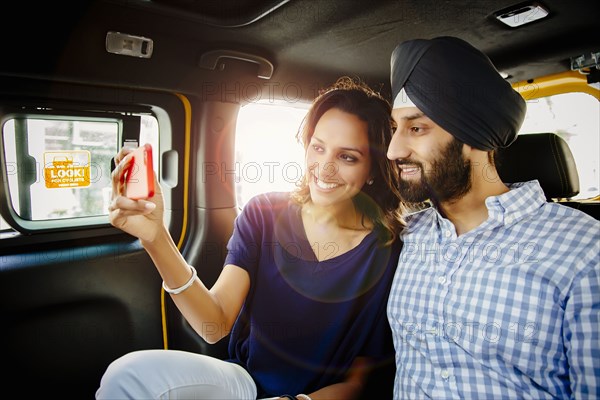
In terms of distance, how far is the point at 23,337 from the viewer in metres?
1.75

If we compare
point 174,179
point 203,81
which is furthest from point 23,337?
point 203,81

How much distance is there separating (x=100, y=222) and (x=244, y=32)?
124cm

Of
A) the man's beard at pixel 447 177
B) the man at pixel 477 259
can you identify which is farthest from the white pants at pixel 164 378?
the man's beard at pixel 447 177

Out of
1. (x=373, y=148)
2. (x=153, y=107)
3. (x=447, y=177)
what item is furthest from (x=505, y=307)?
(x=153, y=107)

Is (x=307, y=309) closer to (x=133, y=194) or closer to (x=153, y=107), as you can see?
(x=133, y=194)

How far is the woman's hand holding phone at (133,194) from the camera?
112 centimetres

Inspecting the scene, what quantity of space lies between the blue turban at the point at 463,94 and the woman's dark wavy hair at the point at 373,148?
32 centimetres

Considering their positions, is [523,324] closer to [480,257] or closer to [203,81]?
[480,257]

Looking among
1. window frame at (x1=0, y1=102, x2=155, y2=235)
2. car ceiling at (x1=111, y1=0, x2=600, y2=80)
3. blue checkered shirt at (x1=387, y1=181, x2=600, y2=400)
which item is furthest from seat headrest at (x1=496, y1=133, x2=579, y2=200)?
window frame at (x1=0, y1=102, x2=155, y2=235)

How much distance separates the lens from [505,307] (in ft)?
3.91

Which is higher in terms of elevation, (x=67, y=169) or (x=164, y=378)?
(x=67, y=169)

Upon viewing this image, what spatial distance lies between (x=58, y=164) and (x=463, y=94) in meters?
1.87

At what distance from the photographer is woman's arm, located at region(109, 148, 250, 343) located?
1.15 meters

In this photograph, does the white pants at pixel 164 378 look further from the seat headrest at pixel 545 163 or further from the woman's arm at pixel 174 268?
the seat headrest at pixel 545 163
